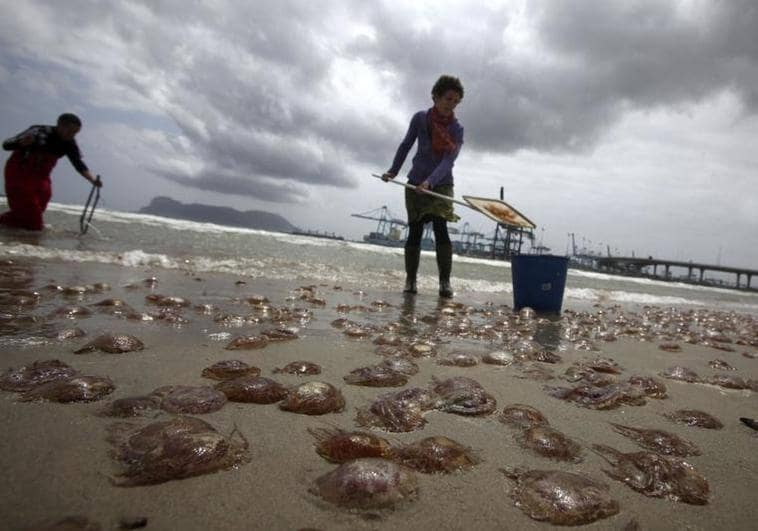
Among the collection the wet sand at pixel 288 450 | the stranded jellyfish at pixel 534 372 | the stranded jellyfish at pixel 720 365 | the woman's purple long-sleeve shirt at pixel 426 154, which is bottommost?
the wet sand at pixel 288 450

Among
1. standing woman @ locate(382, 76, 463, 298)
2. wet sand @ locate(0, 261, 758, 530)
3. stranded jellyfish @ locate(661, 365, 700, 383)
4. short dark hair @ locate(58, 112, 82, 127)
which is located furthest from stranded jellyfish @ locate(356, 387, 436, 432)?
short dark hair @ locate(58, 112, 82, 127)

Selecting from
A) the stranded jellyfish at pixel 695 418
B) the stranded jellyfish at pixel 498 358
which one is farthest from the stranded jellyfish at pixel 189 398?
the stranded jellyfish at pixel 695 418

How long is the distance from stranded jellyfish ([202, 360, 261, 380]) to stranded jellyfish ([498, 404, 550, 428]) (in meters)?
0.92

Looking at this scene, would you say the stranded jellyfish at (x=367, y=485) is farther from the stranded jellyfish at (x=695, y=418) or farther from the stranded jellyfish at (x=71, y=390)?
the stranded jellyfish at (x=695, y=418)

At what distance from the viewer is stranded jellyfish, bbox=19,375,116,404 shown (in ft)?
3.92

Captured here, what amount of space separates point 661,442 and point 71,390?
5.94 feet

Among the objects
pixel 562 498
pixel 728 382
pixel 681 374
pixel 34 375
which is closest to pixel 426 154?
pixel 681 374

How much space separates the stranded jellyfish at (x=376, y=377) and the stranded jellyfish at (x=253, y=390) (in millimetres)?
333

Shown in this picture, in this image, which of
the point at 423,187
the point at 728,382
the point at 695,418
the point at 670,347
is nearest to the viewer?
the point at 695,418

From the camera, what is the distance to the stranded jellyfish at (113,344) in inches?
66.3

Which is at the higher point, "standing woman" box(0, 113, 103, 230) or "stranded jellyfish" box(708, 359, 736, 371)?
"standing woman" box(0, 113, 103, 230)

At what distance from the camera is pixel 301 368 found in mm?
1714

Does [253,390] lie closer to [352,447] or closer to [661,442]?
[352,447]

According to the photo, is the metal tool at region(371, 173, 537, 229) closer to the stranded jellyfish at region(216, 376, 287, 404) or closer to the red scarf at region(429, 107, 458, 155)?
the red scarf at region(429, 107, 458, 155)
